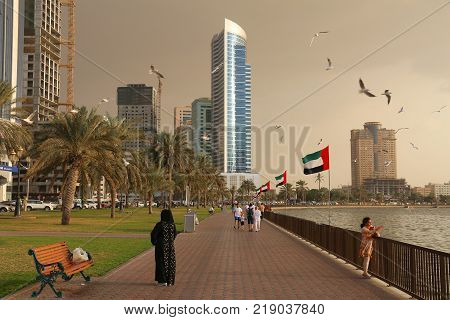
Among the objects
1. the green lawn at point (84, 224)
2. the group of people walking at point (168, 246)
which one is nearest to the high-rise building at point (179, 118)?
the green lawn at point (84, 224)

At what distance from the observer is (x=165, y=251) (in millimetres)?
9969

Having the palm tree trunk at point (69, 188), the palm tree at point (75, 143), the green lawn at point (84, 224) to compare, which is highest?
the palm tree at point (75, 143)

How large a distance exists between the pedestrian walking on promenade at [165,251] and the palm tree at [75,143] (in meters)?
22.8

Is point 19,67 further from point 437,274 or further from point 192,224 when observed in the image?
point 437,274

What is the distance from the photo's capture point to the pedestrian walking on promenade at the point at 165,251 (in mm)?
9672

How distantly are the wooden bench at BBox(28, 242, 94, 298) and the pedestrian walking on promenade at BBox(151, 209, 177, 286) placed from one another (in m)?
1.58

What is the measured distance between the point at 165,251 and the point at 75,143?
935 inches

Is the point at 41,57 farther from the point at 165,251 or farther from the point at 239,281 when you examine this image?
the point at 239,281

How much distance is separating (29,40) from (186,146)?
113930 mm

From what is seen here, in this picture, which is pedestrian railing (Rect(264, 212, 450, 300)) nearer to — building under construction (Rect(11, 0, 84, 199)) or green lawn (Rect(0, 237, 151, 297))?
green lawn (Rect(0, 237, 151, 297))

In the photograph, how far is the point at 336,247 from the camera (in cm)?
1487

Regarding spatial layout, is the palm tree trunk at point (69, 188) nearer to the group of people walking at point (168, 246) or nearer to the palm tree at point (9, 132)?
the palm tree at point (9, 132)

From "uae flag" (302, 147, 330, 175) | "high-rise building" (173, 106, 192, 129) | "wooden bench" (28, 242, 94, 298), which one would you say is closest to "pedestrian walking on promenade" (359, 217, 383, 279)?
"wooden bench" (28, 242, 94, 298)

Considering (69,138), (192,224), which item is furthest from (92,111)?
(192,224)
